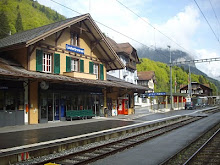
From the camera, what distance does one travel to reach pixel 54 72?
62.3 ft

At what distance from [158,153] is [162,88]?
91603 mm

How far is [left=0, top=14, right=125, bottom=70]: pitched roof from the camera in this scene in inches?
651

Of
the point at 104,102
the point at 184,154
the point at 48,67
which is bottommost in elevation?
the point at 184,154

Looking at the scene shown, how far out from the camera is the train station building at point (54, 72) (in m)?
15.4

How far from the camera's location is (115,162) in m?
7.91

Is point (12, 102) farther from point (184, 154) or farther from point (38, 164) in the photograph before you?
point (184, 154)

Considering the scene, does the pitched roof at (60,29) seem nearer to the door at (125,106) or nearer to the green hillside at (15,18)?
the door at (125,106)

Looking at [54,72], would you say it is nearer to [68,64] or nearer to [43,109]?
[68,64]

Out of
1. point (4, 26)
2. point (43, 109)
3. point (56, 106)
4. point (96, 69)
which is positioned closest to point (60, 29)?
point (56, 106)

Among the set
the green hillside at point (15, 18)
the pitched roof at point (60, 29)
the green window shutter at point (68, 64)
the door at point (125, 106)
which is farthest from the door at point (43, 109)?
the green hillside at point (15, 18)

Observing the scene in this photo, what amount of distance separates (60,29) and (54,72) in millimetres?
3324

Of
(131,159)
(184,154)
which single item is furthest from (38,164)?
(184,154)

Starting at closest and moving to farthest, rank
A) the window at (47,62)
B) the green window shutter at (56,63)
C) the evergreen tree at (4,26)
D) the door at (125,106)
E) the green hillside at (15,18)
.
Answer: the window at (47,62) → the green window shutter at (56,63) → the door at (125,106) → the evergreen tree at (4,26) → the green hillside at (15,18)

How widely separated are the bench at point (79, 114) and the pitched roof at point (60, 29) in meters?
6.13
